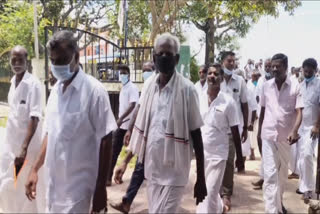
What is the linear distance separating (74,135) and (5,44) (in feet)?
59.0

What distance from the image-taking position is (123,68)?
21.3 feet

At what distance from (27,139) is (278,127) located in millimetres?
2822

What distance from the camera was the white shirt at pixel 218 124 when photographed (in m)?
4.16

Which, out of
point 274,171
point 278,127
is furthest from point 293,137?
point 274,171

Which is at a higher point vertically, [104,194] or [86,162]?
[86,162]

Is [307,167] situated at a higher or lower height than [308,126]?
lower

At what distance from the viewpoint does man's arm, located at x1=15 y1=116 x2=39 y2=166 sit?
3.68 meters

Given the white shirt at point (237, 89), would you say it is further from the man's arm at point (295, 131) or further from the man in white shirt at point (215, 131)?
the man in white shirt at point (215, 131)

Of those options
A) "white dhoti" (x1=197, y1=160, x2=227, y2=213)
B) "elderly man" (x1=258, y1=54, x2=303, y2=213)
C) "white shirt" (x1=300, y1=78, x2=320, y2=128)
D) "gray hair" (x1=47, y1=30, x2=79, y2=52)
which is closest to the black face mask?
"gray hair" (x1=47, y1=30, x2=79, y2=52)

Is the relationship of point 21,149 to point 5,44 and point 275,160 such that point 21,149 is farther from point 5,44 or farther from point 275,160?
point 5,44

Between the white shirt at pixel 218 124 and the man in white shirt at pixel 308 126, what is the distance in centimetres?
190

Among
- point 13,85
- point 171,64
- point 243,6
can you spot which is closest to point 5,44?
point 243,6

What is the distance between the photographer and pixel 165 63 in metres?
3.06

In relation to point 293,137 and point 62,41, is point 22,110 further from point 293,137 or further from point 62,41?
point 293,137
